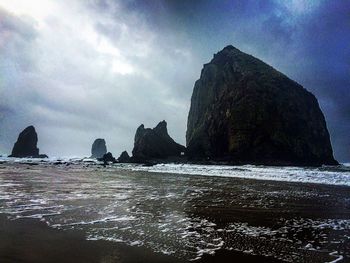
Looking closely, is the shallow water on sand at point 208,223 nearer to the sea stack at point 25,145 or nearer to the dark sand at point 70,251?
the dark sand at point 70,251

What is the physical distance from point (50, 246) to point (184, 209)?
6.31m

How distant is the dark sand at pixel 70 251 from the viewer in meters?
5.46

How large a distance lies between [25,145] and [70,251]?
160 meters

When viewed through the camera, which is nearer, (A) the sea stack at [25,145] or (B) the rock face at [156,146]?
(B) the rock face at [156,146]

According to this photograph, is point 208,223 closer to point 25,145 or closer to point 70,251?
point 70,251

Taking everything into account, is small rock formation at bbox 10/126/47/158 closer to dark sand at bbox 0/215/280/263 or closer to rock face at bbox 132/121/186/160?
rock face at bbox 132/121/186/160

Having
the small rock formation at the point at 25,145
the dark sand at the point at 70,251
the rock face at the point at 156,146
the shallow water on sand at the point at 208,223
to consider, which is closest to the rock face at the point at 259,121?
the rock face at the point at 156,146

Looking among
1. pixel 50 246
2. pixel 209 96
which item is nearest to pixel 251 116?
pixel 209 96

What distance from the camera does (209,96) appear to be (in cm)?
10700

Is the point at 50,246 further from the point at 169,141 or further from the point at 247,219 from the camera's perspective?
the point at 169,141

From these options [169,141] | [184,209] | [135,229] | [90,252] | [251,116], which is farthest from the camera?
[169,141]

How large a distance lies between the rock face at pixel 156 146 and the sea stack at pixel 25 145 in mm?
78557

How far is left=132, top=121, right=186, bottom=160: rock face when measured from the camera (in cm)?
9125

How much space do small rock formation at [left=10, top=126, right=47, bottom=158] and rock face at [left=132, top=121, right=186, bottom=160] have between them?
78.5 metres
